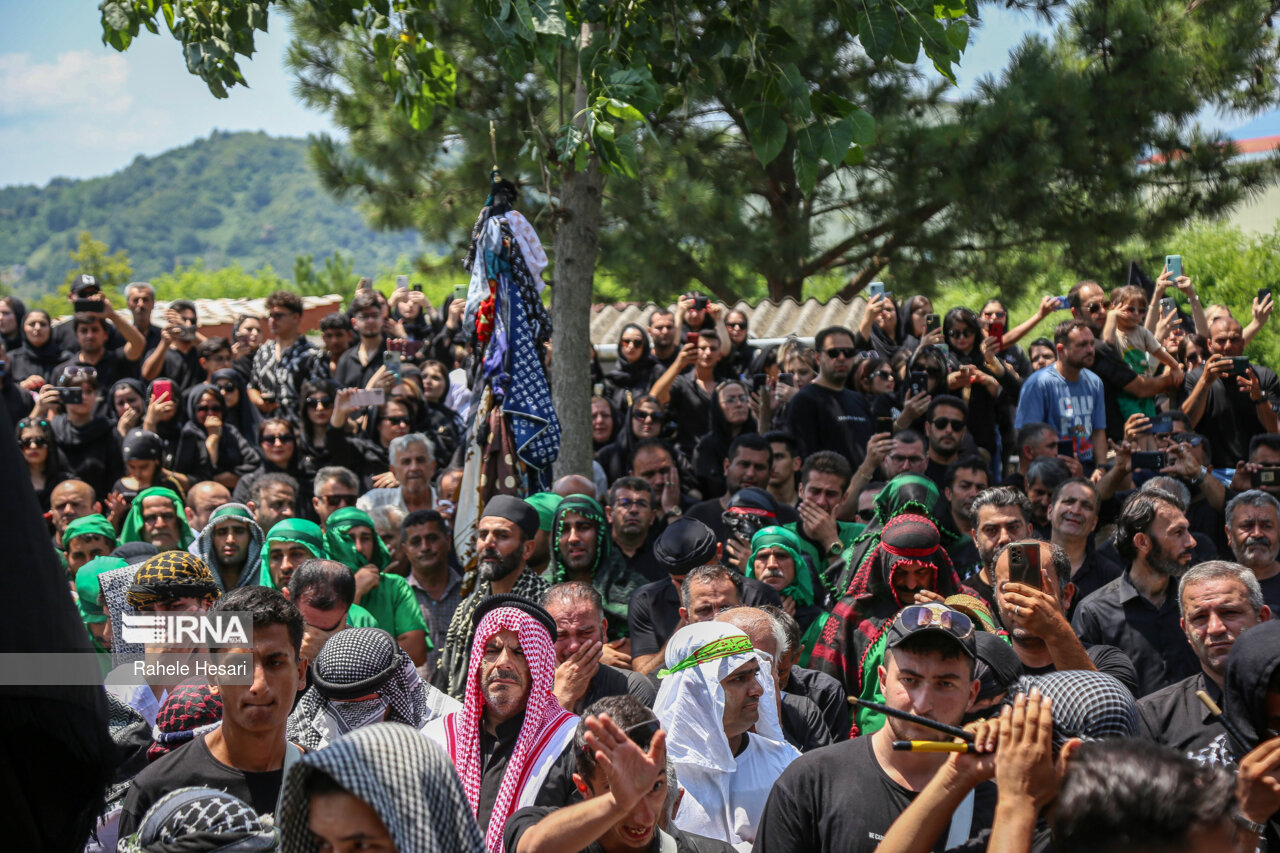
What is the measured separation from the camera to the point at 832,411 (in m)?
8.00

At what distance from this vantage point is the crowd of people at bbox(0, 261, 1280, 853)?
2.77m

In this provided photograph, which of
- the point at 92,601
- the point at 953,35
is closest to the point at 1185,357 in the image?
the point at 953,35

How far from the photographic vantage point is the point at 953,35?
3971 millimetres

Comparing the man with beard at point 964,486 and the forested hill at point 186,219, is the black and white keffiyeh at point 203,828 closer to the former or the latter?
the man with beard at point 964,486

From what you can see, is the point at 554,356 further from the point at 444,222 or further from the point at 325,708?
the point at 444,222

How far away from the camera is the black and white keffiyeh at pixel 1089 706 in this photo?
10.1 feet

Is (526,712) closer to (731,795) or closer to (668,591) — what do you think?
(731,795)

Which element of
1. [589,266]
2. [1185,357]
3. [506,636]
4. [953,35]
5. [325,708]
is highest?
[953,35]

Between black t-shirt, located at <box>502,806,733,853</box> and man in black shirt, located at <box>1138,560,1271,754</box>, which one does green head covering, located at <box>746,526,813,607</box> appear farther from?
black t-shirt, located at <box>502,806,733,853</box>

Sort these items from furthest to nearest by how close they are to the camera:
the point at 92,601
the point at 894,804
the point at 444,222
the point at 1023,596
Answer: the point at 444,222 → the point at 92,601 → the point at 1023,596 → the point at 894,804

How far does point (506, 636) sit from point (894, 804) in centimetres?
146

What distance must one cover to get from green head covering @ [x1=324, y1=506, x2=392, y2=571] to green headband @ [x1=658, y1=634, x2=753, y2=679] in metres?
2.58

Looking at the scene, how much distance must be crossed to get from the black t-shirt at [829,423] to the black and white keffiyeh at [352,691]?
4126 mm

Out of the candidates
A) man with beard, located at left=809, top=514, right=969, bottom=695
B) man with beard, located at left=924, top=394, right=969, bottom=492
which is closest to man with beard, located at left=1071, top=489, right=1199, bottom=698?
man with beard, located at left=809, top=514, right=969, bottom=695
